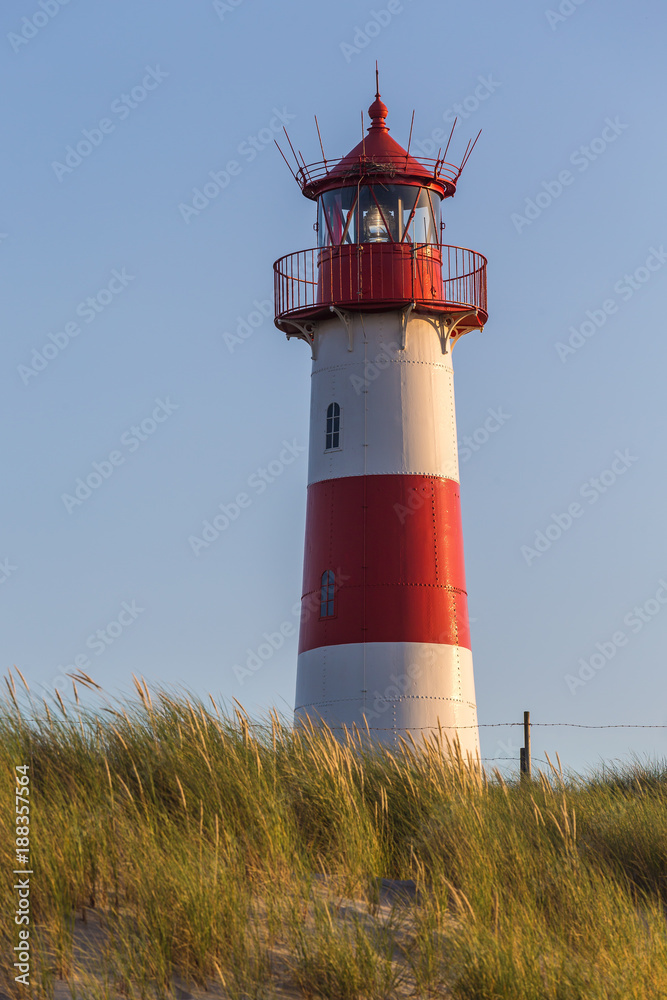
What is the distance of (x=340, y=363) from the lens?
19797 mm

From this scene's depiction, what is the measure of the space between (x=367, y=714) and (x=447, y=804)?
9039 millimetres

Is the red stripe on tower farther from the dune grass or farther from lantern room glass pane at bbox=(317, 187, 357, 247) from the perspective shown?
the dune grass

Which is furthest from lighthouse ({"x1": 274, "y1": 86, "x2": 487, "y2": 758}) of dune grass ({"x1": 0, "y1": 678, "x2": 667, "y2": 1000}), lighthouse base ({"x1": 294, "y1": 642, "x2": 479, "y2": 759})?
dune grass ({"x1": 0, "y1": 678, "x2": 667, "y2": 1000})

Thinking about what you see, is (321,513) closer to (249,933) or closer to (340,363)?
(340,363)

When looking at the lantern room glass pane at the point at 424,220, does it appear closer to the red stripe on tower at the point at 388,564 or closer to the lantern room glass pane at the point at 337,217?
the lantern room glass pane at the point at 337,217

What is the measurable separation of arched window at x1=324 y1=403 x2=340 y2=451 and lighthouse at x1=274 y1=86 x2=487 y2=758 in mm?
22

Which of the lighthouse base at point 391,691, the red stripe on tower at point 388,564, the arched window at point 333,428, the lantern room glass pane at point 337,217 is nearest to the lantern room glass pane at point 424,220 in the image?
the lantern room glass pane at point 337,217

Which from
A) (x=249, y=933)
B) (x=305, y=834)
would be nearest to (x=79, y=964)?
(x=249, y=933)

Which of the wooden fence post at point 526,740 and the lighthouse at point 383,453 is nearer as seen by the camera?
the wooden fence post at point 526,740

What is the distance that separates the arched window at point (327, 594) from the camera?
62.0 feet

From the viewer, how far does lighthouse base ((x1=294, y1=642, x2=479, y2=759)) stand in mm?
18172

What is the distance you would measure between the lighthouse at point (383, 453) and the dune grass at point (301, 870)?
26.1 ft

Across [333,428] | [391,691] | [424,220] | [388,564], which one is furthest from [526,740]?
[424,220]

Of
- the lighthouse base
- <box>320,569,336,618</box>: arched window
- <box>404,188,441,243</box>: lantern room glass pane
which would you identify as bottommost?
the lighthouse base
